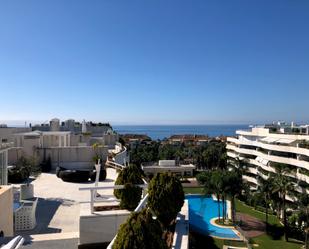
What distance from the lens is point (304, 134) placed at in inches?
1842

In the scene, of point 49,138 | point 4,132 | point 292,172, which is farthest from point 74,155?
point 292,172

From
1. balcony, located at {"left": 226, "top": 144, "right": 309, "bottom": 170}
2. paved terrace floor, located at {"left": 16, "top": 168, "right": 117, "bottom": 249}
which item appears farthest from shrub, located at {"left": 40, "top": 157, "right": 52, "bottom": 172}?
balcony, located at {"left": 226, "top": 144, "right": 309, "bottom": 170}

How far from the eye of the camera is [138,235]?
22.1ft

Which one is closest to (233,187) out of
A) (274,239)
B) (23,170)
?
(274,239)

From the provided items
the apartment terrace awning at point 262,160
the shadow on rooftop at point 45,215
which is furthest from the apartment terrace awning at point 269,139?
the shadow on rooftop at point 45,215

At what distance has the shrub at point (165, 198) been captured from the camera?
11398 millimetres

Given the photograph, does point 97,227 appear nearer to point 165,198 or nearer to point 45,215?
point 165,198

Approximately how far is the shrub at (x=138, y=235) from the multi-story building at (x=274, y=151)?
118ft

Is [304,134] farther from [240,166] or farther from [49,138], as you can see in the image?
[49,138]

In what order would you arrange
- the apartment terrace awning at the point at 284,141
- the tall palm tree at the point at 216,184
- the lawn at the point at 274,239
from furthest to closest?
the apartment terrace awning at the point at 284,141 < the tall palm tree at the point at 216,184 < the lawn at the point at 274,239

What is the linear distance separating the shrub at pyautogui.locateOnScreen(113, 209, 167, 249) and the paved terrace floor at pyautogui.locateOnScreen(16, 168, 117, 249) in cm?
401

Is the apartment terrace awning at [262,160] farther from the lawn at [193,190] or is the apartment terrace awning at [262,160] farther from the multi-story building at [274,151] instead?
the lawn at [193,190]

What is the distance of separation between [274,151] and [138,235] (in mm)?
46927

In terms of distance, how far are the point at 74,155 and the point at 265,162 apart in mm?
32919
